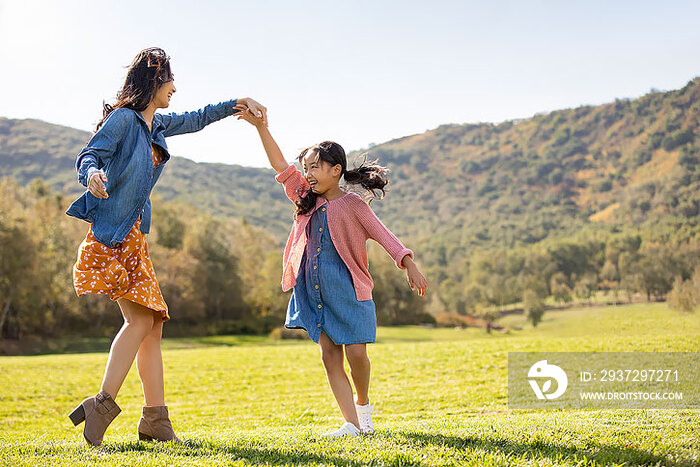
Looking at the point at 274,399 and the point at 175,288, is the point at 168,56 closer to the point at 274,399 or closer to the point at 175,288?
the point at 274,399

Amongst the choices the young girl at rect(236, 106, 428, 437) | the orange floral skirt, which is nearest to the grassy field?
the young girl at rect(236, 106, 428, 437)

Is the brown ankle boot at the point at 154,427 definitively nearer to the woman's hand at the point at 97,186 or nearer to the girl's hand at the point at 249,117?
the woman's hand at the point at 97,186

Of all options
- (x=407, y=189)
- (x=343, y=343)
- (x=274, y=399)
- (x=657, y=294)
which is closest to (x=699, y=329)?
(x=657, y=294)

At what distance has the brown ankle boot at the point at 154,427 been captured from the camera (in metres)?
3.67

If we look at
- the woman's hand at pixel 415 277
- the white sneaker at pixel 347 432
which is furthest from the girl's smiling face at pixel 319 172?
the white sneaker at pixel 347 432

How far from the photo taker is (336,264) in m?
3.98

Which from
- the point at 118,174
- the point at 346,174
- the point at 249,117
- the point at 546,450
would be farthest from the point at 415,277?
the point at 118,174

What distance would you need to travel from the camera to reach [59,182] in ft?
501

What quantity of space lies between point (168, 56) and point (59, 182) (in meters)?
167

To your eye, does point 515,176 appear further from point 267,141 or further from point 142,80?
point 142,80

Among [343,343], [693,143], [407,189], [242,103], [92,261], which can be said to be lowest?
[343,343]

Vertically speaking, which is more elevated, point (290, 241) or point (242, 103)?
point (242, 103)

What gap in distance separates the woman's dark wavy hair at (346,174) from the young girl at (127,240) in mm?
1040

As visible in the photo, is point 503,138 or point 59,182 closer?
point 503,138
